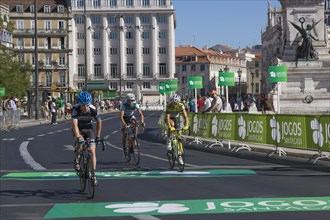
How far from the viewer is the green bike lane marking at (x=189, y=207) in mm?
11859

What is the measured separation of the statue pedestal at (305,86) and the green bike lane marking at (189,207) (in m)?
42.3

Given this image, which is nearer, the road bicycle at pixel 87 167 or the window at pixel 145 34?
the road bicycle at pixel 87 167

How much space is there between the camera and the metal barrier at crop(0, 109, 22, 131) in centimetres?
4722

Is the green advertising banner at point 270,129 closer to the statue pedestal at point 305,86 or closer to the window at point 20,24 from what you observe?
the statue pedestal at point 305,86

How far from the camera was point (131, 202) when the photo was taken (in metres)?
13.1

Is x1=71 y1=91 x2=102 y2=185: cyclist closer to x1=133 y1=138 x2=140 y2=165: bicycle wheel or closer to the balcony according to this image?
x1=133 y1=138 x2=140 y2=165: bicycle wheel

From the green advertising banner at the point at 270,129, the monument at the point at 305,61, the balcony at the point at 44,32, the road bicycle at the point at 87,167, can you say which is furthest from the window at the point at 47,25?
the road bicycle at the point at 87,167

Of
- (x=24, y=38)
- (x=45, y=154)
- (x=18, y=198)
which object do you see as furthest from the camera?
(x=24, y=38)

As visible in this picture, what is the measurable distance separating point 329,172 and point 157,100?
427 ft

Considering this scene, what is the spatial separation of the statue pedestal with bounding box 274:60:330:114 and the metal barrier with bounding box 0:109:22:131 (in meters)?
18.5

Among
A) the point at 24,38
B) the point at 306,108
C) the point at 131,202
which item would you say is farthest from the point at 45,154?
the point at 24,38

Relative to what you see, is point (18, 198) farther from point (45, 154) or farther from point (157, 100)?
point (157, 100)

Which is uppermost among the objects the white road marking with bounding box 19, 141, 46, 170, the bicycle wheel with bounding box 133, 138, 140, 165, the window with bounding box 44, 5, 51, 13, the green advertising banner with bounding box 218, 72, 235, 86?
the window with bounding box 44, 5, 51, 13

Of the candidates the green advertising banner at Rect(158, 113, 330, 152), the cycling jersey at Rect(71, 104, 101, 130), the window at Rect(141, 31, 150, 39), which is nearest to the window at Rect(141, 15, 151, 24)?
the window at Rect(141, 31, 150, 39)
